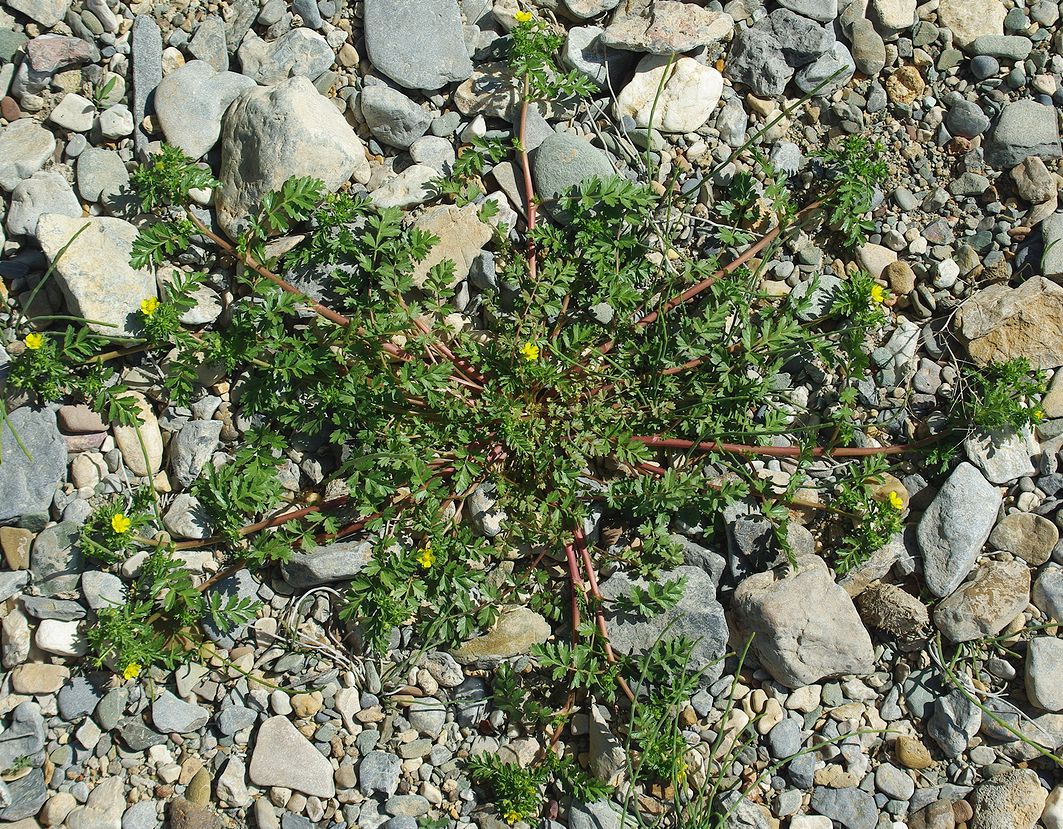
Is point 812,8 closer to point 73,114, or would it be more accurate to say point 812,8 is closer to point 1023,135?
point 1023,135

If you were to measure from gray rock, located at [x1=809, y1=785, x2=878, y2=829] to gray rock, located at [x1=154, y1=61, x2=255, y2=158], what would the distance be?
16.0 ft

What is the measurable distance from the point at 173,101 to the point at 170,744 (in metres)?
3.52

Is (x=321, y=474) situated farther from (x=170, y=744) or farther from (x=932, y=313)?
(x=932, y=313)

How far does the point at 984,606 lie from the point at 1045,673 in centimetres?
44

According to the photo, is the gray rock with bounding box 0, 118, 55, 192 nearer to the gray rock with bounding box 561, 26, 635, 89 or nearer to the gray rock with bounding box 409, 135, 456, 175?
the gray rock with bounding box 409, 135, 456, 175

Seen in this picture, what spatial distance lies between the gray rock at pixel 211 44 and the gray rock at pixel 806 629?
430 cm

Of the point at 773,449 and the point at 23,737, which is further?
the point at 773,449

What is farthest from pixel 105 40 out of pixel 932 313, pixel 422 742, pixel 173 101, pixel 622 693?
pixel 932 313

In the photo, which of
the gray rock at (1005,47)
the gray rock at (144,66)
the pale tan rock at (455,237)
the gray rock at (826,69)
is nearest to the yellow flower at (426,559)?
the pale tan rock at (455,237)

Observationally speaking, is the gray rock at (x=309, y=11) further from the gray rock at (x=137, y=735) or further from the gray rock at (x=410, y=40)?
the gray rock at (x=137, y=735)

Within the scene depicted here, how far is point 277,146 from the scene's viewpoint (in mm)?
5094

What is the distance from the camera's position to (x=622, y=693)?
483 centimetres

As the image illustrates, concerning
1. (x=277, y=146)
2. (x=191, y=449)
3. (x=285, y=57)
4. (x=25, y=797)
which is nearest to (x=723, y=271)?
(x=277, y=146)

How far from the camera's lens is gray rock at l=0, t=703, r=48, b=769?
15.3 ft
